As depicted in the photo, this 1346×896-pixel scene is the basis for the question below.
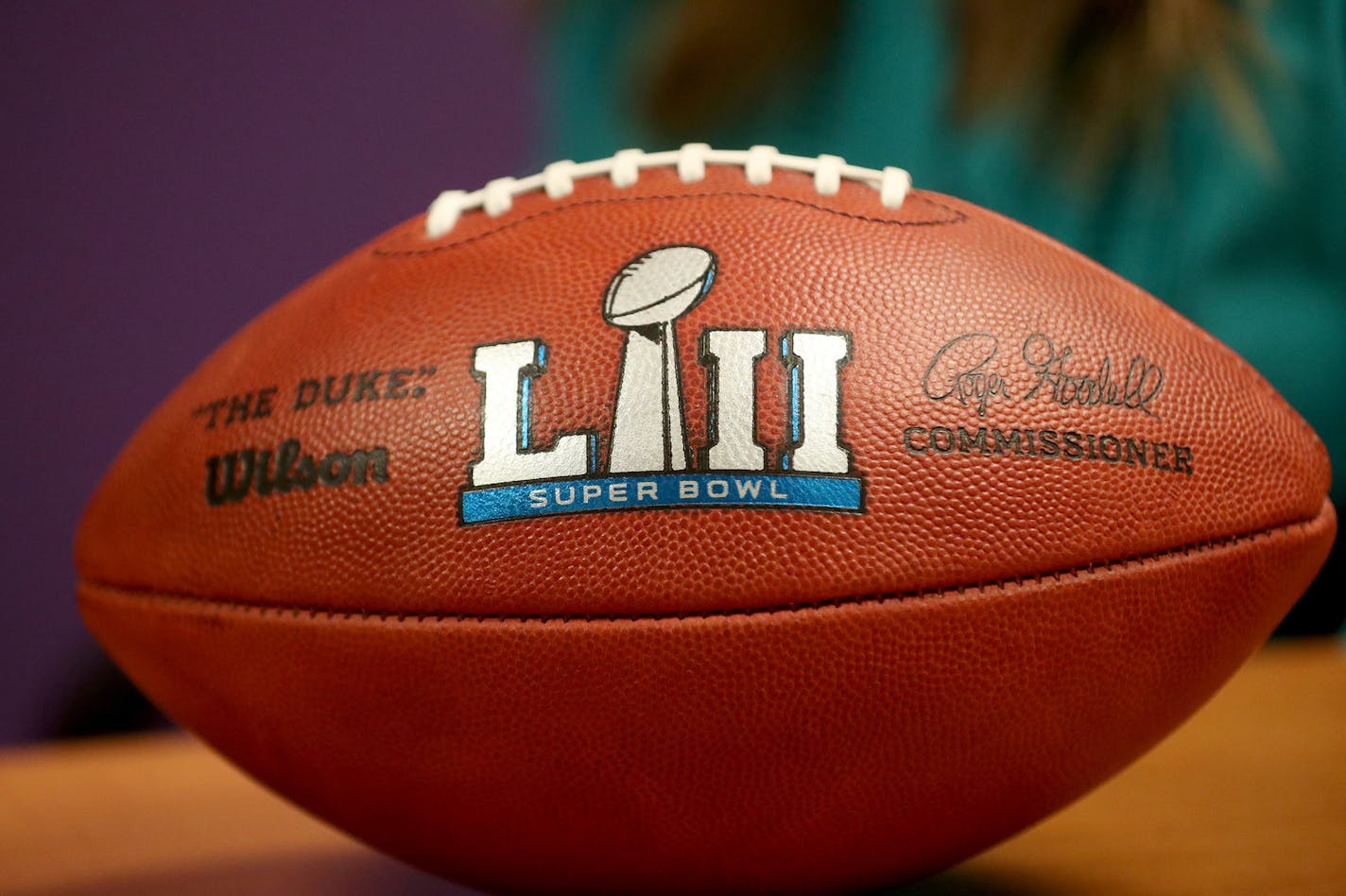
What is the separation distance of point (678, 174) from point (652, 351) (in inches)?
6.7

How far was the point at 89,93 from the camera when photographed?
1.74 m

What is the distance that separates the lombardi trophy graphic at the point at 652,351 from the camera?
62 centimetres

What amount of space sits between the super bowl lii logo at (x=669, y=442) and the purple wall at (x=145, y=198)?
132 centimetres

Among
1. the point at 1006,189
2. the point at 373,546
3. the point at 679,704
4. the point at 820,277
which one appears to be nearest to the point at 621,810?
the point at 679,704

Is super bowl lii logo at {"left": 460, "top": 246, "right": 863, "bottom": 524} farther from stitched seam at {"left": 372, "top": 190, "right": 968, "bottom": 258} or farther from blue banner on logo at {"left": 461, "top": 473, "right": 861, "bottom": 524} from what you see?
stitched seam at {"left": 372, "top": 190, "right": 968, "bottom": 258}

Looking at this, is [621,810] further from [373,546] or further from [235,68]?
[235,68]

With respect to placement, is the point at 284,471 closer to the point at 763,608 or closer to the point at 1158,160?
the point at 763,608

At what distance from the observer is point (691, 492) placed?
A: 612 mm

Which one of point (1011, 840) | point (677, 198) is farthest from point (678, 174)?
point (1011, 840)

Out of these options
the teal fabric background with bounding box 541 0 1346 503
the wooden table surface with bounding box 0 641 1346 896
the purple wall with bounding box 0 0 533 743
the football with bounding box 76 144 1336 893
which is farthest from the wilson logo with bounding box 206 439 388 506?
the teal fabric background with bounding box 541 0 1346 503

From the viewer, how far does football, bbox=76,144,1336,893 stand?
617mm

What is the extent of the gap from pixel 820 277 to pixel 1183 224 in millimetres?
1374

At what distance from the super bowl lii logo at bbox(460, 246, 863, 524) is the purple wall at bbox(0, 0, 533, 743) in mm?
1321

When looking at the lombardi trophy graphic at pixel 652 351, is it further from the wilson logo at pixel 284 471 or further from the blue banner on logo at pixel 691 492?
the wilson logo at pixel 284 471
